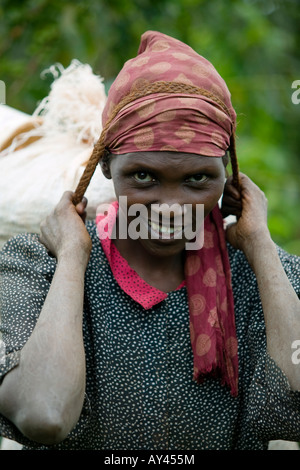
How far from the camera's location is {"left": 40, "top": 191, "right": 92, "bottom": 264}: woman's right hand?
179 centimetres

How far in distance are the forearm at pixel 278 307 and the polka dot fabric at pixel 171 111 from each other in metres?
0.36

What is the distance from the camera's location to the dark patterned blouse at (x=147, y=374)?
1775 millimetres

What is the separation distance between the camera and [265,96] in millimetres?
4570

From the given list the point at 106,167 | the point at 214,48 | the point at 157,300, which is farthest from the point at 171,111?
the point at 214,48

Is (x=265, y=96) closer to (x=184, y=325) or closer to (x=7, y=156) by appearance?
(x=7, y=156)

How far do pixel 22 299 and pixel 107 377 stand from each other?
35 cm

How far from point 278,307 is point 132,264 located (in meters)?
0.48

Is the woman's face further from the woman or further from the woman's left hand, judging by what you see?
the woman's left hand

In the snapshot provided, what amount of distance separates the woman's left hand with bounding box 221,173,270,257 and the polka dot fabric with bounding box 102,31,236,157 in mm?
271

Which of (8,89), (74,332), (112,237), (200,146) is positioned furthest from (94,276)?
(8,89)

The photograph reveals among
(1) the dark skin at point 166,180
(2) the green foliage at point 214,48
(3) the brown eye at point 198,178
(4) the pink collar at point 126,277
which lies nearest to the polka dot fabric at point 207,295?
(4) the pink collar at point 126,277

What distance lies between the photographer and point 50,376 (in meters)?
1.56

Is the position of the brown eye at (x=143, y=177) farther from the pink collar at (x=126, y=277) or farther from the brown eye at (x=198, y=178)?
the pink collar at (x=126, y=277)

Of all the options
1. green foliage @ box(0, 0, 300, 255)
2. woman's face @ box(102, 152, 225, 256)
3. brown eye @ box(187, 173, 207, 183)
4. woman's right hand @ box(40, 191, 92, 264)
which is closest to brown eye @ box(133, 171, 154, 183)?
woman's face @ box(102, 152, 225, 256)
